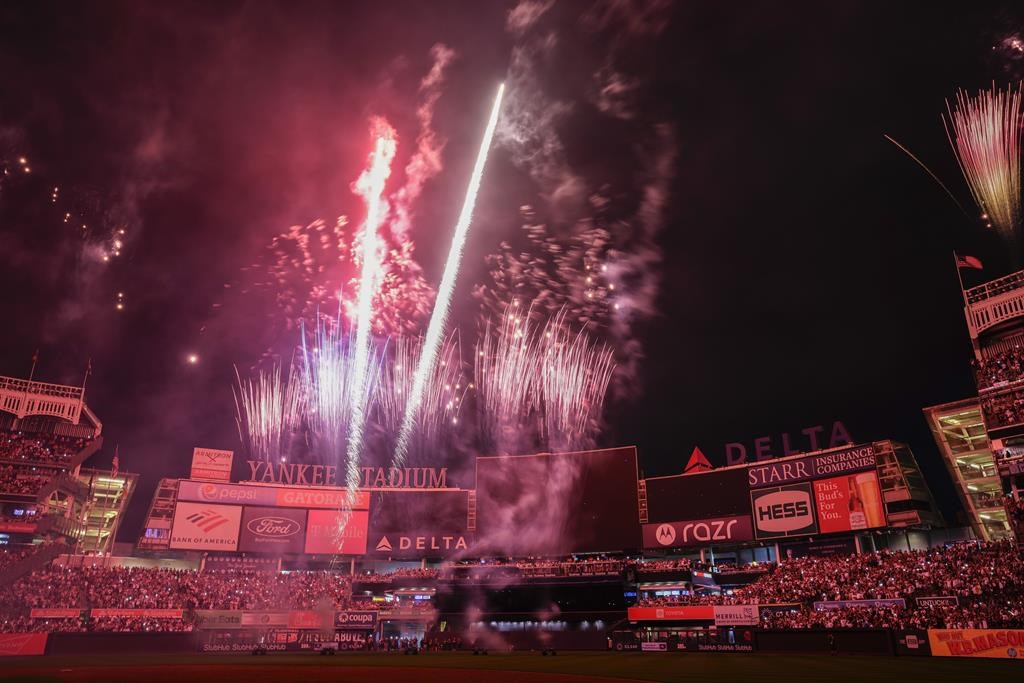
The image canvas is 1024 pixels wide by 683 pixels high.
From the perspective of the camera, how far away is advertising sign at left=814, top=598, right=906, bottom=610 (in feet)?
160

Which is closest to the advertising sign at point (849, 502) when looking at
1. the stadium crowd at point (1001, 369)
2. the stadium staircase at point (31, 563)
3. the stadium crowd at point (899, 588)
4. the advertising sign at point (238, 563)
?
the stadium crowd at point (899, 588)

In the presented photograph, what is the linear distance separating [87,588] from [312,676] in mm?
49646

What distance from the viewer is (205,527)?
78.7 m

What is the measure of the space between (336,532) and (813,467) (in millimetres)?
56213

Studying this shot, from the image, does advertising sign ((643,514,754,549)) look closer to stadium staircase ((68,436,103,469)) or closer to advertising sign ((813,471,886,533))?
advertising sign ((813,471,886,533))

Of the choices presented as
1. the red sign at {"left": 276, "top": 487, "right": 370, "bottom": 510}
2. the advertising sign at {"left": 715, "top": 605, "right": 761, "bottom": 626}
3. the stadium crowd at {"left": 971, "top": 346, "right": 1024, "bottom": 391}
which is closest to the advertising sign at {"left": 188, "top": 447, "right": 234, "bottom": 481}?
the red sign at {"left": 276, "top": 487, "right": 370, "bottom": 510}

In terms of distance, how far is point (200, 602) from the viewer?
69.5 meters

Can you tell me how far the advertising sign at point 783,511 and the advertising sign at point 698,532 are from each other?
1.44m

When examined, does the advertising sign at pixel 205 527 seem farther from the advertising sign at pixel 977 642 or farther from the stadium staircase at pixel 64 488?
the advertising sign at pixel 977 642

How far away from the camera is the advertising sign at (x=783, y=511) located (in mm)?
67438

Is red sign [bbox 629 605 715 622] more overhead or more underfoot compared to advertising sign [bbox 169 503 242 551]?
more underfoot

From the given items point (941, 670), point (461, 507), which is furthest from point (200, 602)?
point (941, 670)

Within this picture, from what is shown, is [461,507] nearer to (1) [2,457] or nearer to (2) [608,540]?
(2) [608,540]

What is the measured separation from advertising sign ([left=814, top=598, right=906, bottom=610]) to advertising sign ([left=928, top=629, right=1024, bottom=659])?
886 centimetres
